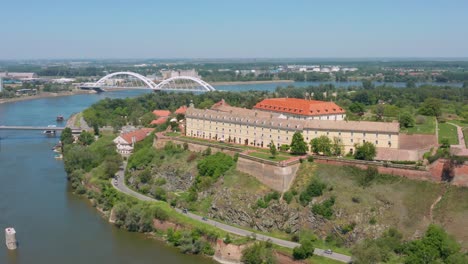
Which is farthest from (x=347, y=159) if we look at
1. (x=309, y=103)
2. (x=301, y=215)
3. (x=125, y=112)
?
(x=125, y=112)

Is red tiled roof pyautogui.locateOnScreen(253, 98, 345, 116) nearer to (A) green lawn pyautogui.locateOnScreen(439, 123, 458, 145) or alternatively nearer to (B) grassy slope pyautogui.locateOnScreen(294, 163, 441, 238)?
(A) green lawn pyautogui.locateOnScreen(439, 123, 458, 145)

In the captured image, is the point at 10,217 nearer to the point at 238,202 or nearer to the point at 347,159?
the point at 238,202

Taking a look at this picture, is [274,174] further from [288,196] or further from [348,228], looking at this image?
[348,228]

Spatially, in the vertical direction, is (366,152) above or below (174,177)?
above

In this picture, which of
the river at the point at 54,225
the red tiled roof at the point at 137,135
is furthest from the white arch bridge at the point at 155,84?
the river at the point at 54,225

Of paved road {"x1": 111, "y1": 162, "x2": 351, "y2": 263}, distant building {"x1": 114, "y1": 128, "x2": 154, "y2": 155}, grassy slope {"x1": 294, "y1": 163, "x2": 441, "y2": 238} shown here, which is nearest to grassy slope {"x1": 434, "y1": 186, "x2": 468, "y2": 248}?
grassy slope {"x1": 294, "y1": 163, "x2": 441, "y2": 238}

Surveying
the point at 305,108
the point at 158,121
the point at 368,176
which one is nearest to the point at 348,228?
the point at 368,176

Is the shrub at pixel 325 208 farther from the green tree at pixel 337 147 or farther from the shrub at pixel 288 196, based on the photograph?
the green tree at pixel 337 147
